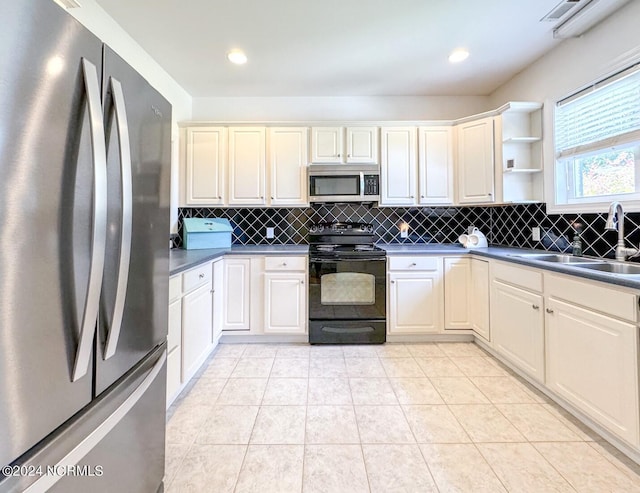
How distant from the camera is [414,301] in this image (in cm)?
280

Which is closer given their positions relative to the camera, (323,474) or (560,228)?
(323,474)

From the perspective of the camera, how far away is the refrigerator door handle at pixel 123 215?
2.58ft

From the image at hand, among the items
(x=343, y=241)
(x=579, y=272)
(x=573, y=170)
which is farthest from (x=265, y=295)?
(x=573, y=170)

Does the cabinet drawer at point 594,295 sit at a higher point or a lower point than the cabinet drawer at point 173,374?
higher

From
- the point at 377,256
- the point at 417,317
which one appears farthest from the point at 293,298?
the point at 417,317

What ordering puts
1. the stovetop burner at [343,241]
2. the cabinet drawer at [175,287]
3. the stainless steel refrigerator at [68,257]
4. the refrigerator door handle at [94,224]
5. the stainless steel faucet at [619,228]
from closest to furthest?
the stainless steel refrigerator at [68,257] < the refrigerator door handle at [94,224] < the cabinet drawer at [175,287] < the stainless steel faucet at [619,228] < the stovetop burner at [343,241]

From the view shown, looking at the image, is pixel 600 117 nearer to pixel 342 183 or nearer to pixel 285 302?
pixel 342 183

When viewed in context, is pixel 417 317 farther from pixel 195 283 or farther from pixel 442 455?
pixel 195 283

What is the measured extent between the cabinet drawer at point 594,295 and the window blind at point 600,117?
109 cm

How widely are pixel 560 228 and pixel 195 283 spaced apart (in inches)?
115

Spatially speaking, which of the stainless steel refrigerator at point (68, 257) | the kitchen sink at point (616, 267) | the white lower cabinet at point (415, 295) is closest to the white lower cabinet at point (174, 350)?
the stainless steel refrigerator at point (68, 257)

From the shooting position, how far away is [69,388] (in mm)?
677

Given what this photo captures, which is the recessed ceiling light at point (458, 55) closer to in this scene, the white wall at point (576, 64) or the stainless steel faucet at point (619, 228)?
the white wall at point (576, 64)

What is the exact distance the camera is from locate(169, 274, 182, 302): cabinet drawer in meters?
1.68
